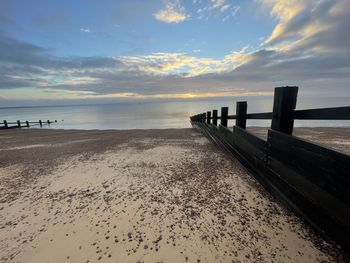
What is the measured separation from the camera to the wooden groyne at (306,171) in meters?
1.56

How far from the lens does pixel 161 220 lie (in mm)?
2324

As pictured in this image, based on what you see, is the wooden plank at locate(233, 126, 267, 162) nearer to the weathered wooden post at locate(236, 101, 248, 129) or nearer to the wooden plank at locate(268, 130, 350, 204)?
the weathered wooden post at locate(236, 101, 248, 129)

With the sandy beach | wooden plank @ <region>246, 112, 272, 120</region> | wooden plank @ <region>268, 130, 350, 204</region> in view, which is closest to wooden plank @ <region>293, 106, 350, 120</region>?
wooden plank @ <region>268, 130, 350, 204</region>

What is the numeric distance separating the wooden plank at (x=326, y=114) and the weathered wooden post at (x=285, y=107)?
0.27 feet

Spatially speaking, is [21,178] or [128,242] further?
[21,178]

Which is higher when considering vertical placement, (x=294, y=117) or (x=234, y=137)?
(x=294, y=117)

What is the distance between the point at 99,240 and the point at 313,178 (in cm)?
235

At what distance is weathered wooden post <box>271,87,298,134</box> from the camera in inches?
91.9

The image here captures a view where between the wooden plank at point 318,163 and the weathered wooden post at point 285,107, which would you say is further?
the weathered wooden post at point 285,107

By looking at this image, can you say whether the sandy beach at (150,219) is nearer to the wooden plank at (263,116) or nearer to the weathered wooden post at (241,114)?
the weathered wooden post at (241,114)

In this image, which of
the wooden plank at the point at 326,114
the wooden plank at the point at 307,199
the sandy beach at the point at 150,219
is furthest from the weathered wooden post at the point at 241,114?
the wooden plank at the point at 326,114

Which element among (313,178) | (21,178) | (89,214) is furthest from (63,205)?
(313,178)

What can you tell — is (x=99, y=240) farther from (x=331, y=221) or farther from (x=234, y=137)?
(x=234, y=137)

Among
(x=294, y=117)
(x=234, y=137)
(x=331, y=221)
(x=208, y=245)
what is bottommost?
(x=208, y=245)
